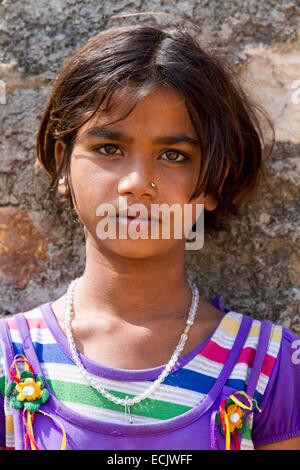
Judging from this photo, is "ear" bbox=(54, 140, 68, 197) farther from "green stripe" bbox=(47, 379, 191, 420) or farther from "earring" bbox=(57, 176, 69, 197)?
"green stripe" bbox=(47, 379, 191, 420)

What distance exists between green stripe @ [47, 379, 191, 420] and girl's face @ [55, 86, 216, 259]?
0.28 metres

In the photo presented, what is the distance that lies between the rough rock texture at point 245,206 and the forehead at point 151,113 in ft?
1.06

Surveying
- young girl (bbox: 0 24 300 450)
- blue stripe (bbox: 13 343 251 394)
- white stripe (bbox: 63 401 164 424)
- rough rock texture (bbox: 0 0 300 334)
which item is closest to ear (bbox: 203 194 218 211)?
young girl (bbox: 0 24 300 450)

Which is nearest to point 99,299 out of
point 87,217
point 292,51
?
point 87,217

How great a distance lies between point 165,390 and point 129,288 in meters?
0.22

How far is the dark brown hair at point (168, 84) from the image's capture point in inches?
61.9

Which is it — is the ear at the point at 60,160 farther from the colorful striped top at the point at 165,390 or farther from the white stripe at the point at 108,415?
the white stripe at the point at 108,415

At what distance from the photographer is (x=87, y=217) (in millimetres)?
1595

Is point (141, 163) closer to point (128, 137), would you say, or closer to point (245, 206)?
point (128, 137)

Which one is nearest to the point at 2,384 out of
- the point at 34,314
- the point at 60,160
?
the point at 34,314

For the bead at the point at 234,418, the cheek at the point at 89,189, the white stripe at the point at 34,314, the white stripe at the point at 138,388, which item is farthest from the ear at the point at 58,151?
the bead at the point at 234,418

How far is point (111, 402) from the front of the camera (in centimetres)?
153

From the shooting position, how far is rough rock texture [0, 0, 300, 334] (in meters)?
1.81

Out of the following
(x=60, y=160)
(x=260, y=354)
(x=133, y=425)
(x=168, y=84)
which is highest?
(x=168, y=84)
